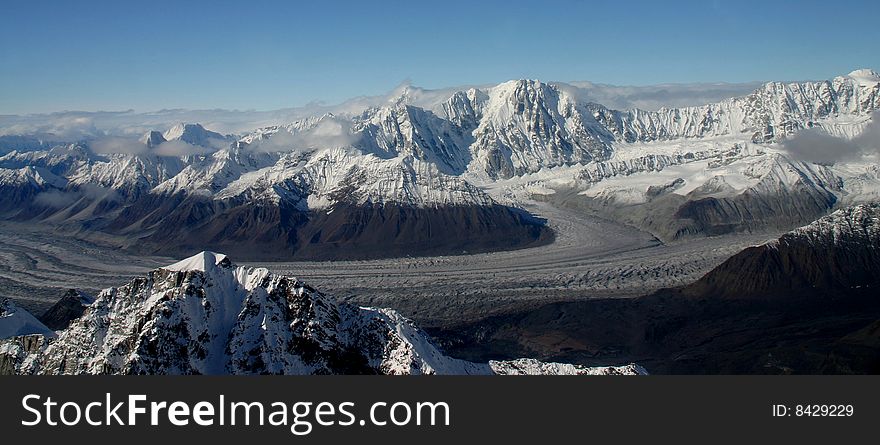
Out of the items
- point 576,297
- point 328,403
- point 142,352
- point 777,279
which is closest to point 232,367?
point 142,352

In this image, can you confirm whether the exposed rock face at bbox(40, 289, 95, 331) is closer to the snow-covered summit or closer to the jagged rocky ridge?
the snow-covered summit

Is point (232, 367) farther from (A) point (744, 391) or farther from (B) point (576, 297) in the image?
(B) point (576, 297)

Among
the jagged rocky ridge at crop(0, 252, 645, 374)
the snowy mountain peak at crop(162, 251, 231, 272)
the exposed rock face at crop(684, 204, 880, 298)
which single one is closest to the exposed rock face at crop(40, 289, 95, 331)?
the jagged rocky ridge at crop(0, 252, 645, 374)

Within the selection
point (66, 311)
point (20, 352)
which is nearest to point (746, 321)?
point (20, 352)

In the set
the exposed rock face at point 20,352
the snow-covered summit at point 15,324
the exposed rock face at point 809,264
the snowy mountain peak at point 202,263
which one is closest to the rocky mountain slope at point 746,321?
the exposed rock face at point 809,264

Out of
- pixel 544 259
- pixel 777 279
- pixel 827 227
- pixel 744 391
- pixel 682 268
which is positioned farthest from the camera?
pixel 544 259
